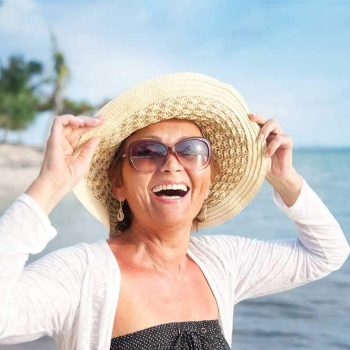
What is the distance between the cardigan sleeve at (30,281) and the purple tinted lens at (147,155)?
0.40m

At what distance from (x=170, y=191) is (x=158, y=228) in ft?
0.42

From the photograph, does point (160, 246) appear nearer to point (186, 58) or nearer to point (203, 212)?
point (203, 212)

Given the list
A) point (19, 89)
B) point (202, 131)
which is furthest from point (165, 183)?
point (19, 89)

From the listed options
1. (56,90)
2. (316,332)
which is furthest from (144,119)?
(56,90)

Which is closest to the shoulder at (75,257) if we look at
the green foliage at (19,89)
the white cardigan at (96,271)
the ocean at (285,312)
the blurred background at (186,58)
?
the white cardigan at (96,271)

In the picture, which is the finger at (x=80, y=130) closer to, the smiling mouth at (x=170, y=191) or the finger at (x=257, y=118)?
the smiling mouth at (x=170, y=191)

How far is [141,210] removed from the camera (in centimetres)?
233

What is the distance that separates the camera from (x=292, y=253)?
8.52ft

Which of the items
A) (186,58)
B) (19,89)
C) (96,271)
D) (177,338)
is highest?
(186,58)

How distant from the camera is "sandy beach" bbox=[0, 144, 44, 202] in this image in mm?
19403

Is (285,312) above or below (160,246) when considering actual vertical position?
above

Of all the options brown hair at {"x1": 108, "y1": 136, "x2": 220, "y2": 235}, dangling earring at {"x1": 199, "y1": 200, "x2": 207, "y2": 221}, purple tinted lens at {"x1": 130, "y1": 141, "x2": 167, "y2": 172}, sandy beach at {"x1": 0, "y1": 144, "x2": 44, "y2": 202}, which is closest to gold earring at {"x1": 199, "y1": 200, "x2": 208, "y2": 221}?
dangling earring at {"x1": 199, "y1": 200, "x2": 207, "y2": 221}

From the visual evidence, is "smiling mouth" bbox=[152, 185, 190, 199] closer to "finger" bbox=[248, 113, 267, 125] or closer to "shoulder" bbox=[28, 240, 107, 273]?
"shoulder" bbox=[28, 240, 107, 273]

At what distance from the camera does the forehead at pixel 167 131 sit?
2.33 m
